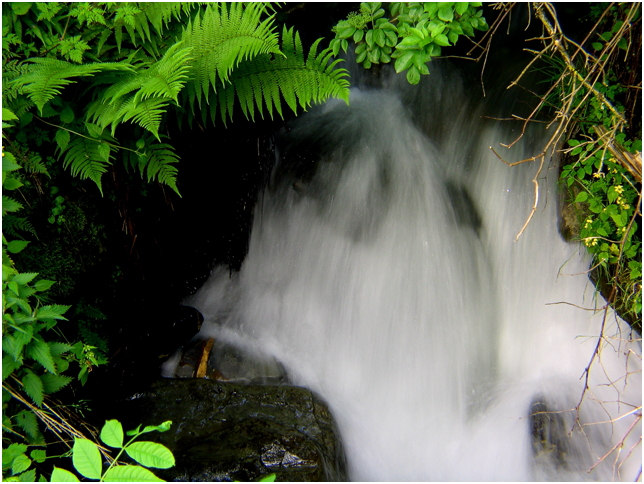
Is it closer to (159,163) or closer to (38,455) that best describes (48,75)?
(159,163)

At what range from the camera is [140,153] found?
2.21m

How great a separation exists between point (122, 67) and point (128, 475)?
1.83m

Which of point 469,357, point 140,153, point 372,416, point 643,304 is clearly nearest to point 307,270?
point 372,416

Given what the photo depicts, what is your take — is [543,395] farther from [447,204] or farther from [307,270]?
[307,270]

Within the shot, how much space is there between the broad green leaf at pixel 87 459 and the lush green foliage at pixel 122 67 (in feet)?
4.27

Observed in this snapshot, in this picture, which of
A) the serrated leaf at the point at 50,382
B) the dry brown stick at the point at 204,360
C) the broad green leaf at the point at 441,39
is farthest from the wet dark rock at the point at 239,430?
the broad green leaf at the point at 441,39

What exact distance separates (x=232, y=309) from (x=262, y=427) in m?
1.36

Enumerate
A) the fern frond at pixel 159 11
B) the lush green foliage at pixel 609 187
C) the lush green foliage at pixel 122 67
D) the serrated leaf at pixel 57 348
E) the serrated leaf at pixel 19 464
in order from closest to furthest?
the serrated leaf at pixel 19 464, the serrated leaf at pixel 57 348, the lush green foliage at pixel 122 67, the fern frond at pixel 159 11, the lush green foliage at pixel 609 187

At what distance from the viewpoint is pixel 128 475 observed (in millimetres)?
1263

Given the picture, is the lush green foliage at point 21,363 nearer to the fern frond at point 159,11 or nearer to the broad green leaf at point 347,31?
the fern frond at point 159,11

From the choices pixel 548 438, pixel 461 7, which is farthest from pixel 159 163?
pixel 548 438

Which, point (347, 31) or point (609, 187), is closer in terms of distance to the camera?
point (347, 31)

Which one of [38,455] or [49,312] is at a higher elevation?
[49,312]

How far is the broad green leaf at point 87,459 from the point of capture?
1178 millimetres
